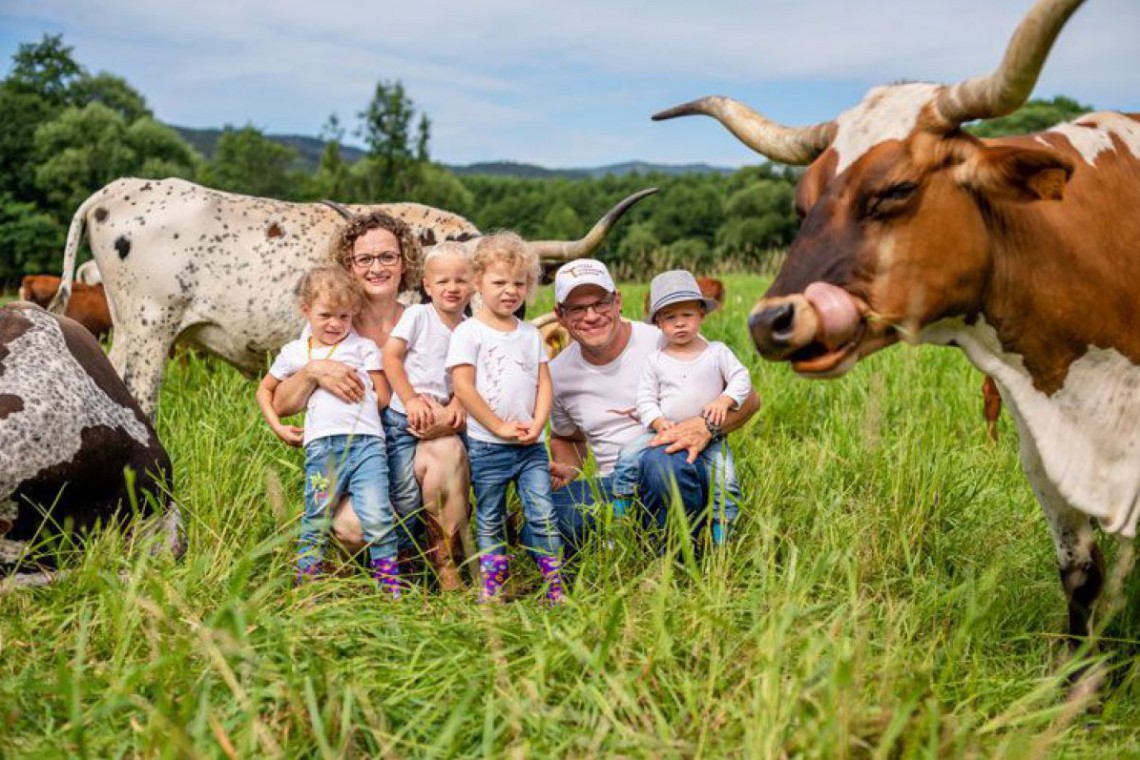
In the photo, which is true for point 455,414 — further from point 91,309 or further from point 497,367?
point 91,309

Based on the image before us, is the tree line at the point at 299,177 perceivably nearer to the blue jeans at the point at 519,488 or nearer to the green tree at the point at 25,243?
the green tree at the point at 25,243

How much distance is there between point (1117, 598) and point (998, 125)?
48.4 meters

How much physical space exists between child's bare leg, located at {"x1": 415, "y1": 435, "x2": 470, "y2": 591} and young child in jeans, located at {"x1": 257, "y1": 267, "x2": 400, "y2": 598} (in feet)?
0.52

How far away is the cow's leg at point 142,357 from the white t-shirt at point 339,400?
291 centimetres

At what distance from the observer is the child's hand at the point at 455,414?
378 centimetres

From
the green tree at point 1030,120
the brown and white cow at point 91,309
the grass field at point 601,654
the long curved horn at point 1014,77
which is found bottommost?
the brown and white cow at point 91,309

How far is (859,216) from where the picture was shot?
103 inches

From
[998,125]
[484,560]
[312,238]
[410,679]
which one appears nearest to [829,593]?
[484,560]

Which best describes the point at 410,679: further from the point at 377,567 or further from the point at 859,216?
the point at 859,216

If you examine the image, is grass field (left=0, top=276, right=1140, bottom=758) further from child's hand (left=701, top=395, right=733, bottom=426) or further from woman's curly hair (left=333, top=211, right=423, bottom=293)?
woman's curly hair (left=333, top=211, right=423, bottom=293)

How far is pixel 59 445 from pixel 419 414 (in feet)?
4.23

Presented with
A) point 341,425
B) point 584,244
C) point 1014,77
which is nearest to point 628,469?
point 341,425

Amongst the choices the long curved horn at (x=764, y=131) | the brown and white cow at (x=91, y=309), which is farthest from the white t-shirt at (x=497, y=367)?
the brown and white cow at (x=91, y=309)

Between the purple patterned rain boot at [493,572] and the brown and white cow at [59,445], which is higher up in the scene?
the brown and white cow at [59,445]
